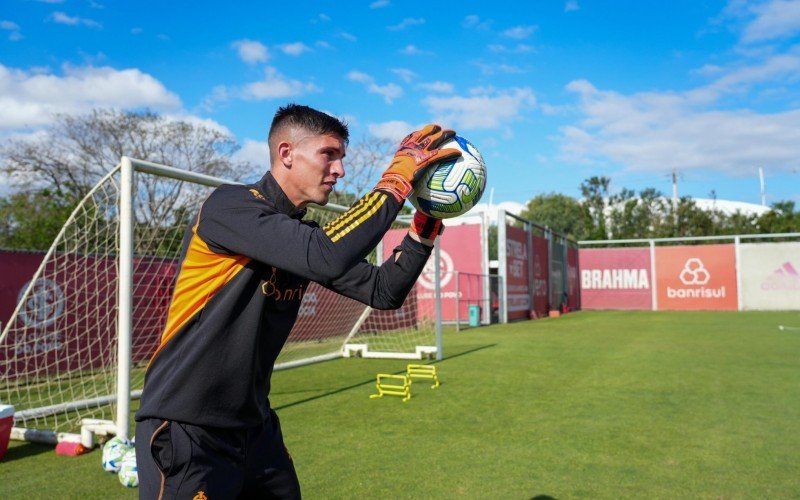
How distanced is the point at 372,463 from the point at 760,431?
4.23 meters

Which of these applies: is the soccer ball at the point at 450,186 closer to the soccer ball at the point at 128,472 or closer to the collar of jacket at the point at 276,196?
the collar of jacket at the point at 276,196

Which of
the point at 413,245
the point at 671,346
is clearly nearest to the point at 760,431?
the point at 413,245

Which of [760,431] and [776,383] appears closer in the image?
[760,431]

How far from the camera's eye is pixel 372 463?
549 cm

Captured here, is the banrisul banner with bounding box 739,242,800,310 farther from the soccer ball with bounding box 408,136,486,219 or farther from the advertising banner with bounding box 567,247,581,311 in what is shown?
the soccer ball with bounding box 408,136,486,219

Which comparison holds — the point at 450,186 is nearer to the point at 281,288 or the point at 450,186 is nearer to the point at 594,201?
the point at 281,288

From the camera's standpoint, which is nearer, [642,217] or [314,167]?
[314,167]

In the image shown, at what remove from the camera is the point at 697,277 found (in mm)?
33219

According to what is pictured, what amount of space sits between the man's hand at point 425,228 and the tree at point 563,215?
6991 cm

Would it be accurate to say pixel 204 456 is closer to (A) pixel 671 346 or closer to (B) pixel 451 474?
(B) pixel 451 474

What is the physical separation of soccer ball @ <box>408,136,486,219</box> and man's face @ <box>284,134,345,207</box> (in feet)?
1.19

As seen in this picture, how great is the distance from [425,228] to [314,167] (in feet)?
1.90

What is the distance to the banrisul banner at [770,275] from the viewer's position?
31203 mm

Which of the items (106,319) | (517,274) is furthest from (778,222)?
(106,319)
